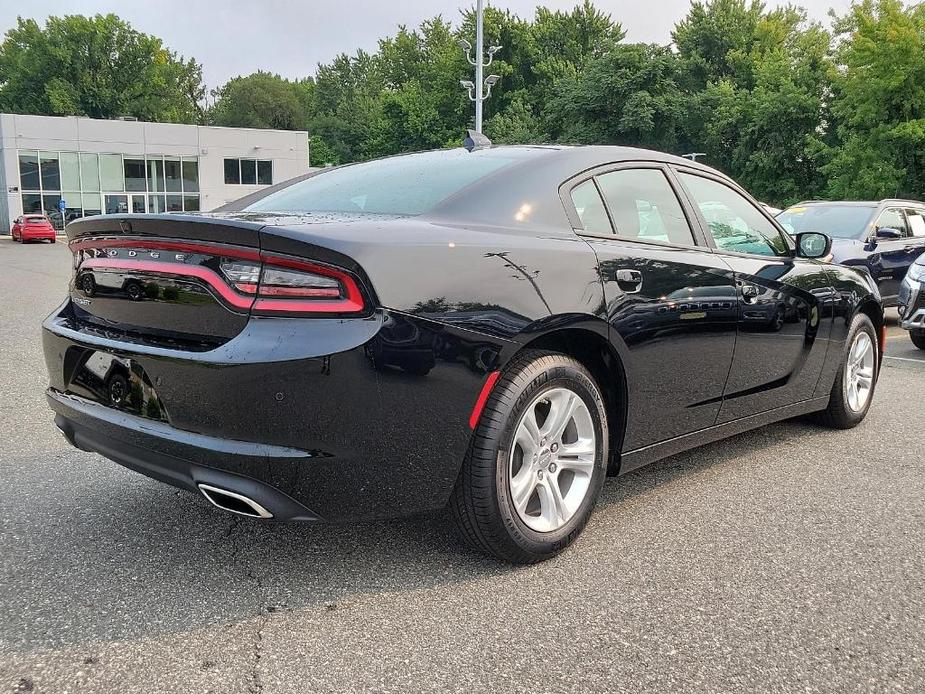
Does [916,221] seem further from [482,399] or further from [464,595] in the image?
[464,595]

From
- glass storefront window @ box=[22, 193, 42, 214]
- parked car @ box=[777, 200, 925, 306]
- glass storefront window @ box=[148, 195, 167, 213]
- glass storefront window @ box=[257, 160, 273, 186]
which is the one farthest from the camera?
glass storefront window @ box=[257, 160, 273, 186]

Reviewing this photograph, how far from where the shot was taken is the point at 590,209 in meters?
3.17

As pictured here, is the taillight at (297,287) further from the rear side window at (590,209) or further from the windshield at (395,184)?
the rear side window at (590,209)

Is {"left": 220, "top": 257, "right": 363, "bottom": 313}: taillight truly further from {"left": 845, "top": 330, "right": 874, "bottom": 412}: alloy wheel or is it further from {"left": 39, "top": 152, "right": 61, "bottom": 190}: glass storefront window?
{"left": 39, "top": 152, "right": 61, "bottom": 190}: glass storefront window

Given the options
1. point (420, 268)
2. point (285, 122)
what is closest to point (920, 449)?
point (420, 268)

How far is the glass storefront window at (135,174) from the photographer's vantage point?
45750 millimetres

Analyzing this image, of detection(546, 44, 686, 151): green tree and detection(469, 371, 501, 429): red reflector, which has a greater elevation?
detection(546, 44, 686, 151): green tree

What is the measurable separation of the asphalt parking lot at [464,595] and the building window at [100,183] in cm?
4273

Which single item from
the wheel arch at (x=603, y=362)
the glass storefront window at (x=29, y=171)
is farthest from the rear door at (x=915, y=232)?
the glass storefront window at (x=29, y=171)

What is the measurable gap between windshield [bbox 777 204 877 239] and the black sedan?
283 inches

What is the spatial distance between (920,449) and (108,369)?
13.1ft

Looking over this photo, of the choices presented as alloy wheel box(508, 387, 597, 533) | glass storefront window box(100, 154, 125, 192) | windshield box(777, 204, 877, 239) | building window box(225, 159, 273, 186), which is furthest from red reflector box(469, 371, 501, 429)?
Result: building window box(225, 159, 273, 186)

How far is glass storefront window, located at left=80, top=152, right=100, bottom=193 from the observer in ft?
145

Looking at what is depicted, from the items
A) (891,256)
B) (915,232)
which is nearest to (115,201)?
(915,232)
